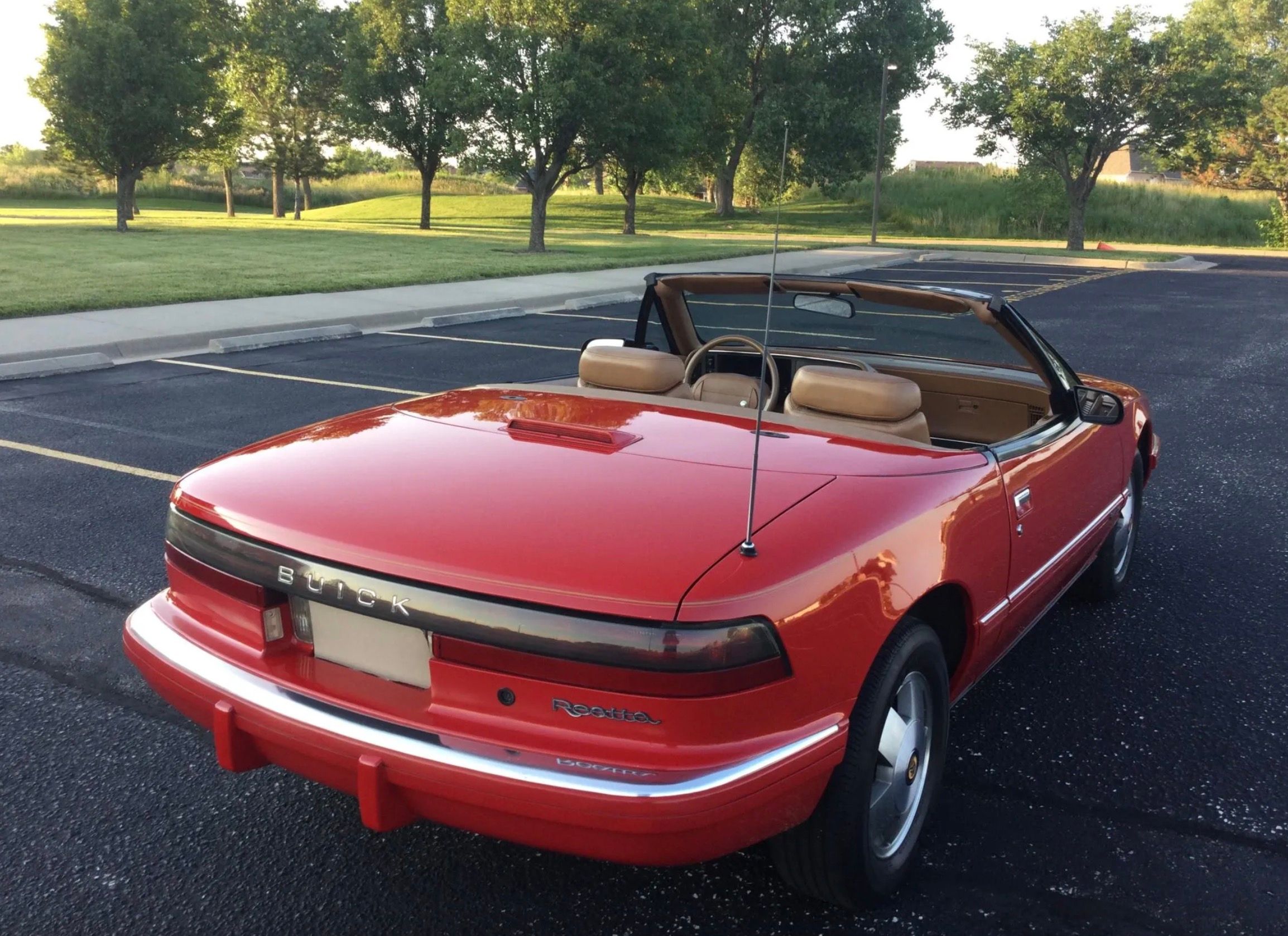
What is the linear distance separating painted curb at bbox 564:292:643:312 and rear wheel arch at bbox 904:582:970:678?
13.4m

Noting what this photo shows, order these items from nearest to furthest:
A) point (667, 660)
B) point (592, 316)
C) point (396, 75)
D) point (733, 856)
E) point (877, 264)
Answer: point (667, 660), point (733, 856), point (592, 316), point (877, 264), point (396, 75)

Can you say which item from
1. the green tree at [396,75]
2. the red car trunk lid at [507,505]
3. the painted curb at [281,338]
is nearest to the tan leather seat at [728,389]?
the red car trunk lid at [507,505]

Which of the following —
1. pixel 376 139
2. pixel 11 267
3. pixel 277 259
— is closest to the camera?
pixel 11 267

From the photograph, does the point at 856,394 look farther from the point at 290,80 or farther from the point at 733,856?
the point at 290,80

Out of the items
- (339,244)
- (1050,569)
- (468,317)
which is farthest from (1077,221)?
(1050,569)

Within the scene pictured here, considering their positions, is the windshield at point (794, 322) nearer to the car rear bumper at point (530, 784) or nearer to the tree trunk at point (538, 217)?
the car rear bumper at point (530, 784)

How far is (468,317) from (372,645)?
12347 mm

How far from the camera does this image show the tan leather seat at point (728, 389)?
11.5 feet

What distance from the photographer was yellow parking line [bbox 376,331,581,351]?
11573 millimetres

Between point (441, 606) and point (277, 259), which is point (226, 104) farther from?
point (441, 606)

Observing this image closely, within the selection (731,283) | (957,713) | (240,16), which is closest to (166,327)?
(731,283)

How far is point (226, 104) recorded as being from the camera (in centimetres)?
3716

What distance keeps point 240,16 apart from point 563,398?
Result: 52.0 metres

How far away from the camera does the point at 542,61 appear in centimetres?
2497
